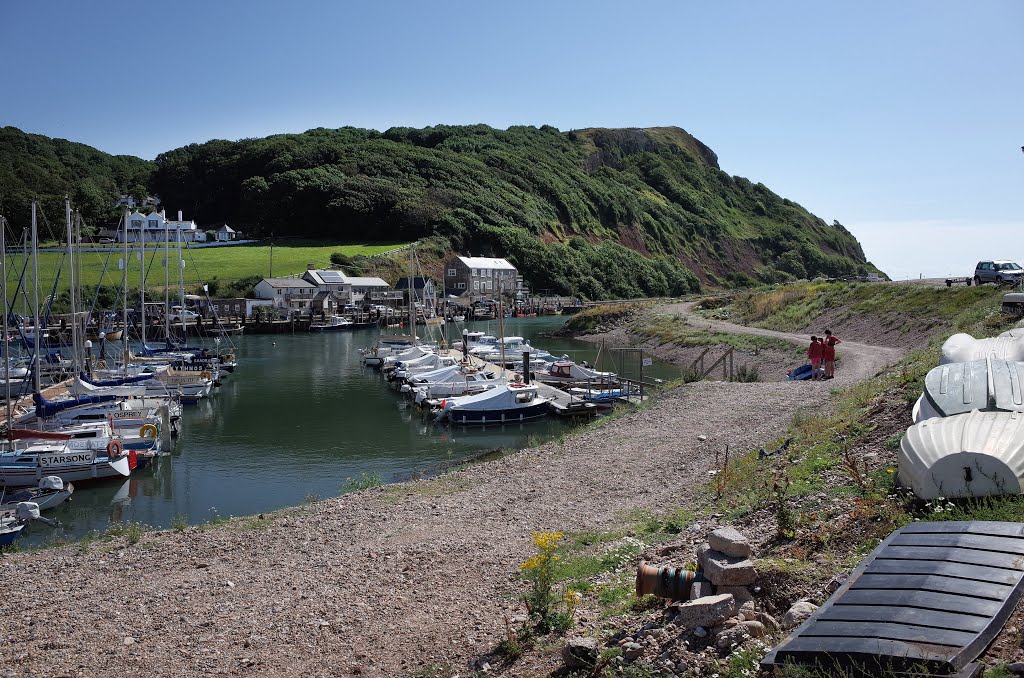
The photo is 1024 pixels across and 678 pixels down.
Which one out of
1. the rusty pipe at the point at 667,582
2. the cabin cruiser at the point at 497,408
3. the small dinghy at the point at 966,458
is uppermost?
the small dinghy at the point at 966,458

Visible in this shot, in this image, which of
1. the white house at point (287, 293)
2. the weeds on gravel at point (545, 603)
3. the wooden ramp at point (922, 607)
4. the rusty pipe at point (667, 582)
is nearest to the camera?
the wooden ramp at point (922, 607)

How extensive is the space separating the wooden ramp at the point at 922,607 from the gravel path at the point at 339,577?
4.13m

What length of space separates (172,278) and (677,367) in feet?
231

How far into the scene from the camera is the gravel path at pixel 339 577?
9.59 m

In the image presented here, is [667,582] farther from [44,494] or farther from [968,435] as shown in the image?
[44,494]

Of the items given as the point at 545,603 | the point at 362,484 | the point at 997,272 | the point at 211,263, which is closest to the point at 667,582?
the point at 545,603

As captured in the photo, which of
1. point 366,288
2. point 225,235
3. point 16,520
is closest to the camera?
point 16,520

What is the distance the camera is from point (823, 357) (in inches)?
1148

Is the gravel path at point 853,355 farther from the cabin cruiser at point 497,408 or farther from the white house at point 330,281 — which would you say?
the white house at point 330,281

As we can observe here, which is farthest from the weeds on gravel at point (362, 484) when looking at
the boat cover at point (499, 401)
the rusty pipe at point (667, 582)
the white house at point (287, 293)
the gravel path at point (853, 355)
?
the white house at point (287, 293)

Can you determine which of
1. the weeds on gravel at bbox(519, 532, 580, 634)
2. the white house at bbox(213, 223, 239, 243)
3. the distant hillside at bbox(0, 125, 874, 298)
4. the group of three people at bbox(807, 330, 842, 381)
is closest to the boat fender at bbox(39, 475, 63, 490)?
the weeds on gravel at bbox(519, 532, 580, 634)

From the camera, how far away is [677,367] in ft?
164

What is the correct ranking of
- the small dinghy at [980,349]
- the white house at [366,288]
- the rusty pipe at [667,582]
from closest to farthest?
the rusty pipe at [667,582]
the small dinghy at [980,349]
the white house at [366,288]

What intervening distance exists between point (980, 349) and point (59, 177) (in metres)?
166
